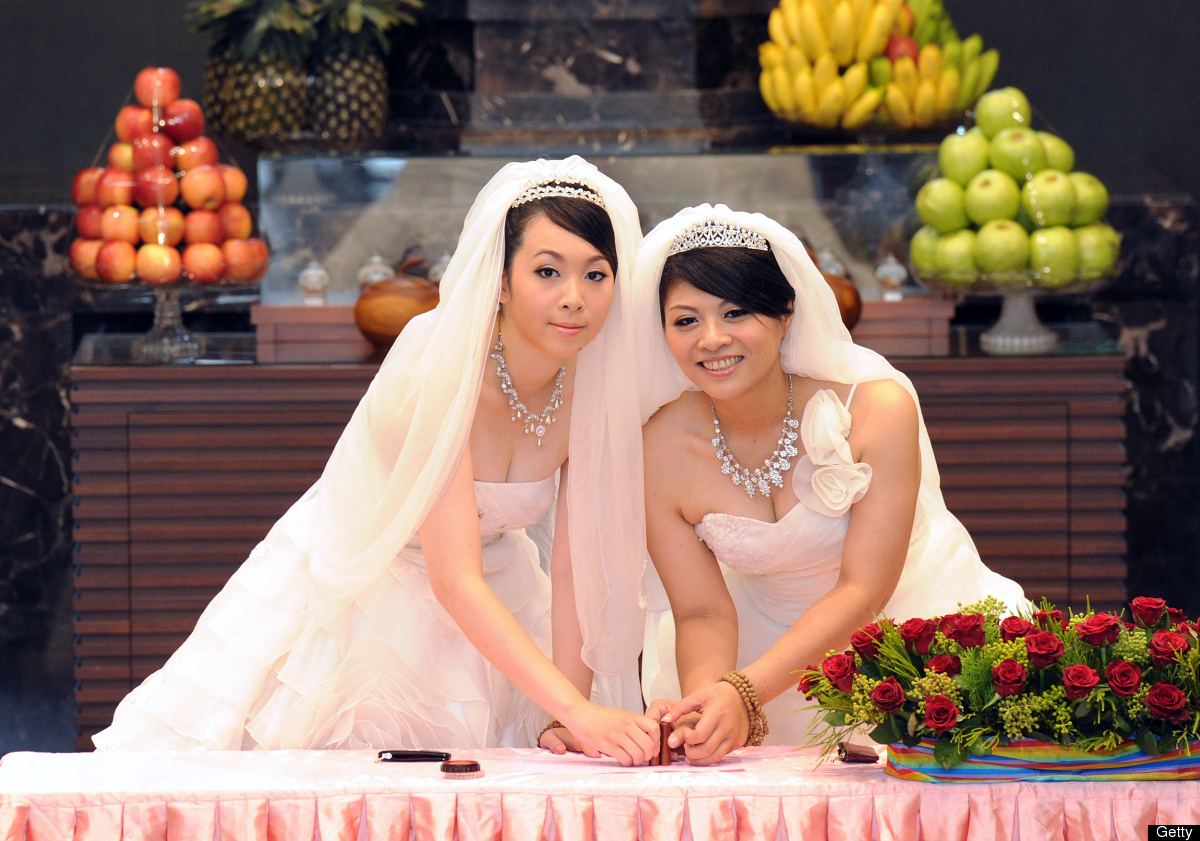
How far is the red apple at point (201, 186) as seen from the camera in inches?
159

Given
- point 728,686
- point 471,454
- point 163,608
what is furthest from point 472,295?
point 163,608

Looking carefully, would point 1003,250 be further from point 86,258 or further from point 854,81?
→ point 86,258

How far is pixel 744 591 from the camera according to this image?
9.75 ft

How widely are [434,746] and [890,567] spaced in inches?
36.8

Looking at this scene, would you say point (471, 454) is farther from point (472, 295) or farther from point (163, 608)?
point (163, 608)

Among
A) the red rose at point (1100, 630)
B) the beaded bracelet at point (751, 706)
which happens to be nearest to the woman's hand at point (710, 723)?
the beaded bracelet at point (751, 706)

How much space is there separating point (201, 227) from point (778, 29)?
6.36ft

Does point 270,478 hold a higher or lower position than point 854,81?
lower

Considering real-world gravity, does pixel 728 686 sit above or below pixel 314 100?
below

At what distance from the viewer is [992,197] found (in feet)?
13.0

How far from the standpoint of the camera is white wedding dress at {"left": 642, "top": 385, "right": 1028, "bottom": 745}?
8.78 ft

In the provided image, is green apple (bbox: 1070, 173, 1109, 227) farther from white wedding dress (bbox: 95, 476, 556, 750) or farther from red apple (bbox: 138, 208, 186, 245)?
red apple (bbox: 138, 208, 186, 245)

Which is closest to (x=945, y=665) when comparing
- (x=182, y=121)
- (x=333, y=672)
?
(x=333, y=672)

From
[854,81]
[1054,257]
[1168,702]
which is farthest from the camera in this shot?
[854,81]
